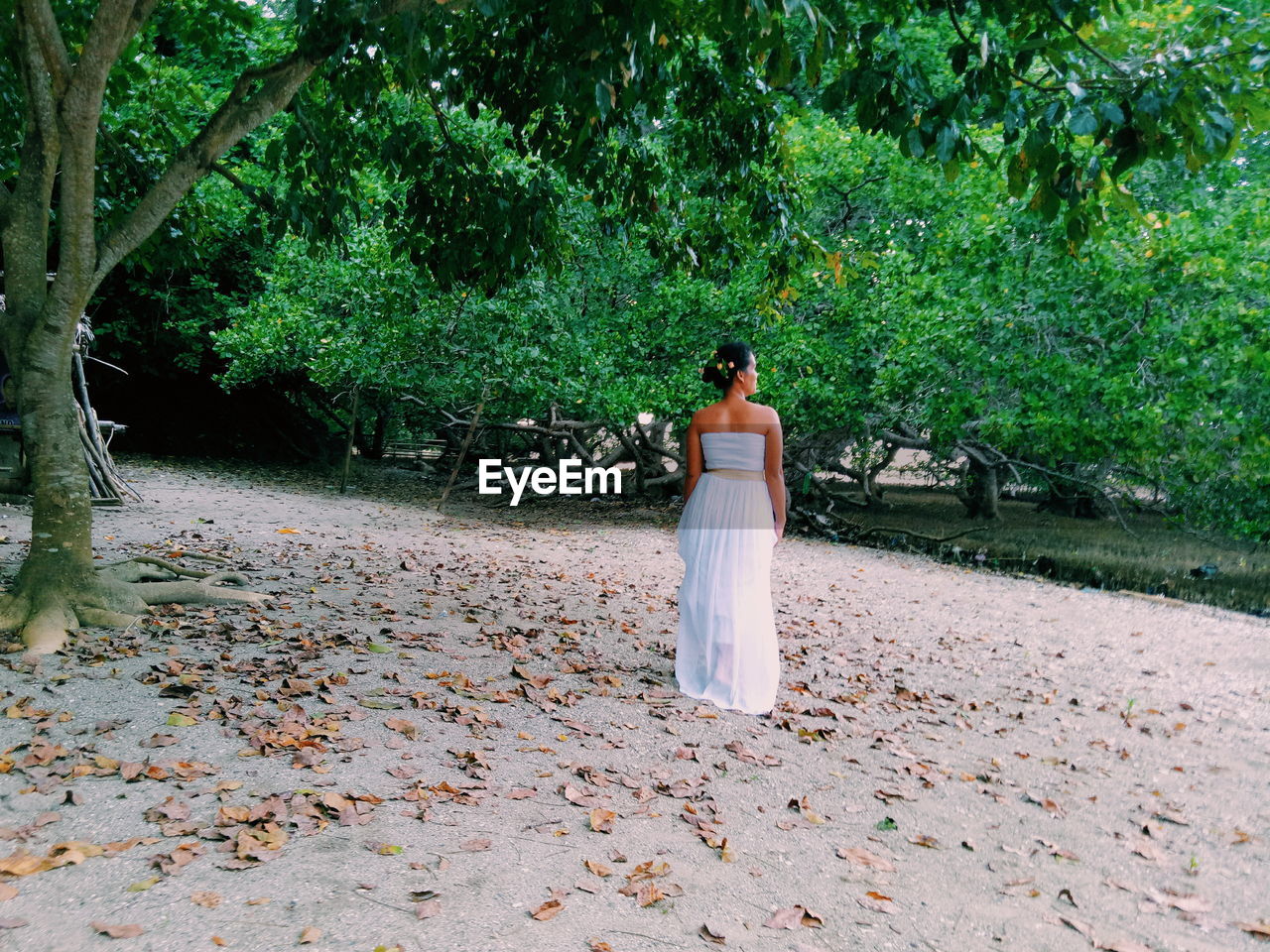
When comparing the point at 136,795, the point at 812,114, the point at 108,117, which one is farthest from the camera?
the point at 812,114

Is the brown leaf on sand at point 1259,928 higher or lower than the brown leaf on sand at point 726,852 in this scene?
lower

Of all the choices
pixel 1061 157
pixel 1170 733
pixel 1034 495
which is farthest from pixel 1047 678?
pixel 1034 495

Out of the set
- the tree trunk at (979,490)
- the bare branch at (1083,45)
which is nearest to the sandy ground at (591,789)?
the bare branch at (1083,45)

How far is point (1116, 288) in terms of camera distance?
1162 cm

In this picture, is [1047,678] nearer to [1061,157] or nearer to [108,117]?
[1061,157]

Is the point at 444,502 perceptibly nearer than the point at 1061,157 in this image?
No

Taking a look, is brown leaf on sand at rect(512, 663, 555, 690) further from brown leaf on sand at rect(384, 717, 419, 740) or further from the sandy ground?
brown leaf on sand at rect(384, 717, 419, 740)

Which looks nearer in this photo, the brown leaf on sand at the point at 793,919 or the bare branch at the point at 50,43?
the brown leaf on sand at the point at 793,919

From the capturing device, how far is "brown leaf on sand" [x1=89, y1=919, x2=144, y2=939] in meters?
2.64

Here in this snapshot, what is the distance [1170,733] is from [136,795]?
590 cm

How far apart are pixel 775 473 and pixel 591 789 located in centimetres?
206

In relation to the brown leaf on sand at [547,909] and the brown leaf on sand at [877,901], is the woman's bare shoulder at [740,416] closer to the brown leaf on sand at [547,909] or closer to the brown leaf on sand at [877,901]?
the brown leaf on sand at [877,901]

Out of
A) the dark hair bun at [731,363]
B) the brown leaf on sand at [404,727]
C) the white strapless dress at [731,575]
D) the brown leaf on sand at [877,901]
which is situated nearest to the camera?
the brown leaf on sand at [877,901]

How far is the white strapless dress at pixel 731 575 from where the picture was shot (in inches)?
207
